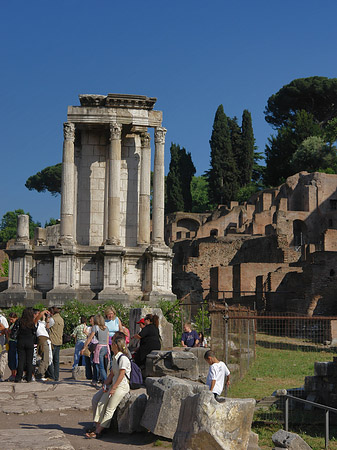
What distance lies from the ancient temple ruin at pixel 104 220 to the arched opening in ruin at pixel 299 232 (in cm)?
4324

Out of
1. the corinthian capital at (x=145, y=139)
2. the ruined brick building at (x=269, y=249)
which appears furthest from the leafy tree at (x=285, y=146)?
the corinthian capital at (x=145, y=139)

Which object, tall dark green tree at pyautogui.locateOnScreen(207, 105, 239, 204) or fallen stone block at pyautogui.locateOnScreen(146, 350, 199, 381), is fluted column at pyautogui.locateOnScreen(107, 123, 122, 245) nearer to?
fallen stone block at pyautogui.locateOnScreen(146, 350, 199, 381)

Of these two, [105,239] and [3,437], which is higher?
[105,239]

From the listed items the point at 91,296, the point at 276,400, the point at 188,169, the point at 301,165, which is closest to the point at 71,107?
the point at 91,296

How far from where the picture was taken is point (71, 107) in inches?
838

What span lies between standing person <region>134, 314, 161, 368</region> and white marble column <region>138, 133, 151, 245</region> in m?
8.40

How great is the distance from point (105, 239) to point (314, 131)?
56171mm

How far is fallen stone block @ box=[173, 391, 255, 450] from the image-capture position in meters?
7.29

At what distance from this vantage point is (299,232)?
212ft

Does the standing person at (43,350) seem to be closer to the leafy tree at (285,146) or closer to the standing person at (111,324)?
the standing person at (111,324)

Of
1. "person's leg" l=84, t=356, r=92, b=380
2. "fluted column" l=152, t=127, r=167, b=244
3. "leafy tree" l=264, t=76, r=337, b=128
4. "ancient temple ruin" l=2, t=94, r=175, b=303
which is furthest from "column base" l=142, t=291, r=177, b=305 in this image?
"leafy tree" l=264, t=76, r=337, b=128

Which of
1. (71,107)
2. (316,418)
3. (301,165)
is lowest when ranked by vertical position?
(316,418)

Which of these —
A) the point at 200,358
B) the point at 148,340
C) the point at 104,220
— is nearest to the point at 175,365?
the point at 148,340

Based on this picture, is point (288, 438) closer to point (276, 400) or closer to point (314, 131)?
point (276, 400)
